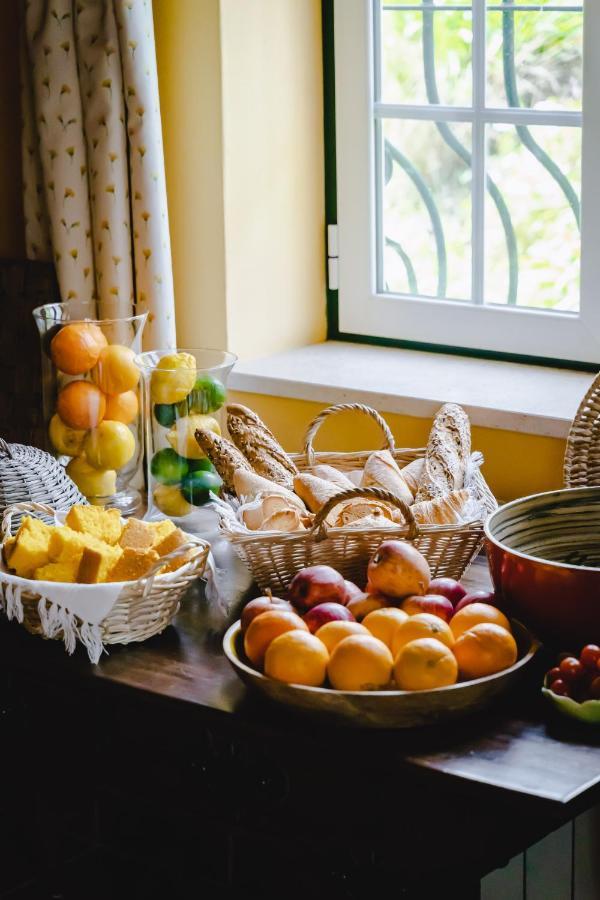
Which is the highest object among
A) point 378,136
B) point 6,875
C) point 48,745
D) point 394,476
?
point 378,136

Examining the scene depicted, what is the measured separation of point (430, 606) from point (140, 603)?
320mm

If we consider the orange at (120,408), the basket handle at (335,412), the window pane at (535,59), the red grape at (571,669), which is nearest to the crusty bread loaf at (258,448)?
the basket handle at (335,412)

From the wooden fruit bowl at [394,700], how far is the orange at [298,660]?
1 cm

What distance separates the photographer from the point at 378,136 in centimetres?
249

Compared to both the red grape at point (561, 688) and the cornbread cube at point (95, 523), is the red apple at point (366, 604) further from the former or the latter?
the cornbread cube at point (95, 523)

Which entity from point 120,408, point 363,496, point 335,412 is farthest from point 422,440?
point 363,496

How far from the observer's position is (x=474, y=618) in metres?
1.29

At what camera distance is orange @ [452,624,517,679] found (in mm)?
1229

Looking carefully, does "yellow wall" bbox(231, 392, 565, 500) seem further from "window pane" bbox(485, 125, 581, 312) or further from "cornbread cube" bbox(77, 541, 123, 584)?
"cornbread cube" bbox(77, 541, 123, 584)

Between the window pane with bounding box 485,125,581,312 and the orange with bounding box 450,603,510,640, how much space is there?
3.76ft

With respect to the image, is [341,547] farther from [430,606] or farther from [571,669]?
[571,669]

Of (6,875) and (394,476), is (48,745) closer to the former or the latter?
(6,875)

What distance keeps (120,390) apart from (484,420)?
2.02ft

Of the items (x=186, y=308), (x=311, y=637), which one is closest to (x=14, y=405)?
(x=186, y=308)
